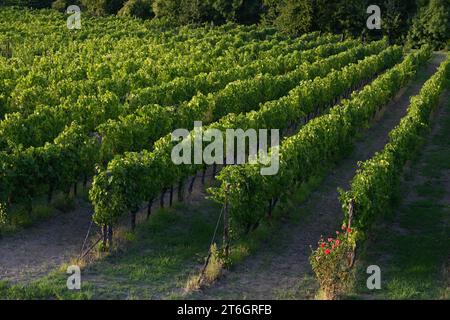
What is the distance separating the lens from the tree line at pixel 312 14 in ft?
205

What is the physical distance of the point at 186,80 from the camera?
93.4 ft

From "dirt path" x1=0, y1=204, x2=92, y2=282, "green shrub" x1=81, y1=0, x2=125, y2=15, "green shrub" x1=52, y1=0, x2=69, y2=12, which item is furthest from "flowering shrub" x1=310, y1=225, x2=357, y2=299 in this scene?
"green shrub" x1=52, y1=0, x2=69, y2=12

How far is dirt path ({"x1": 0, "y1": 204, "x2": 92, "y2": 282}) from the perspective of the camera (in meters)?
13.8

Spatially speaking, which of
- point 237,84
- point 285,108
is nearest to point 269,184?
point 285,108

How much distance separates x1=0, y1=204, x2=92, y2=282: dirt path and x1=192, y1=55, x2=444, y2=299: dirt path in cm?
372

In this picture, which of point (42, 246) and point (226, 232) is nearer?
point (226, 232)

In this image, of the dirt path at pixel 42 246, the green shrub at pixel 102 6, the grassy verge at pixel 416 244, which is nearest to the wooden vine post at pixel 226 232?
the grassy verge at pixel 416 244

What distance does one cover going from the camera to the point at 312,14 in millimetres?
62906

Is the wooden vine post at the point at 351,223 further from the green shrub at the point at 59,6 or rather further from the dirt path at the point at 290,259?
the green shrub at the point at 59,6

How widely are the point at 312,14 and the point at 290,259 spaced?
51.3 m

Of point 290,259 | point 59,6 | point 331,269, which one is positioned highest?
point 59,6

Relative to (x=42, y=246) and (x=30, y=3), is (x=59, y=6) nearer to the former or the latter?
(x=30, y=3)

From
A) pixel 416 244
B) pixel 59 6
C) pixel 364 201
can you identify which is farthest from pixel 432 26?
pixel 364 201

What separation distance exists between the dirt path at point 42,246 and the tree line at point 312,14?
159ft
